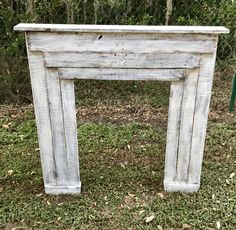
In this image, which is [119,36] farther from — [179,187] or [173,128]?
[179,187]

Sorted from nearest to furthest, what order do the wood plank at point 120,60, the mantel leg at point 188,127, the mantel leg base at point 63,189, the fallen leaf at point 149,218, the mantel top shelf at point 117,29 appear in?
the mantel top shelf at point 117,29
the wood plank at point 120,60
the mantel leg at point 188,127
the fallen leaf at point 149,218
the mantel leg base at point 63,189

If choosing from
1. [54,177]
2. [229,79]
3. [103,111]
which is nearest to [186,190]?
[54,177]

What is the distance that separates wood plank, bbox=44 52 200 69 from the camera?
95.7 inches

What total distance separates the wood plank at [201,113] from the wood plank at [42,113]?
3.66ft

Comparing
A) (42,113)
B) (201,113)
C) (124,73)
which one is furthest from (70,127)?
(201,113)

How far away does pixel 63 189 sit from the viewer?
308 cm

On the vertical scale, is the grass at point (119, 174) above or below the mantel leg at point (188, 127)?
below

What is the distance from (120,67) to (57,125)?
2.25ft

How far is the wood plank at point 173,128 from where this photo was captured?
2611mm

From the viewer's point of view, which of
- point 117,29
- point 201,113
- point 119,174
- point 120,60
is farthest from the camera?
point 119,174

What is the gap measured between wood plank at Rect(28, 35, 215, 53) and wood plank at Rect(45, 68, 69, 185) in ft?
0.65

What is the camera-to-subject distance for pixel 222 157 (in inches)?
142

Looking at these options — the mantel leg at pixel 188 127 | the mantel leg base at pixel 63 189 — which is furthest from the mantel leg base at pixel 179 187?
the mantel leg base at pixel 63 189

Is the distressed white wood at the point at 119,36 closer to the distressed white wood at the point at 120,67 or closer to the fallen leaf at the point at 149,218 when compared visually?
the distressed white wood at the point at 120,67
